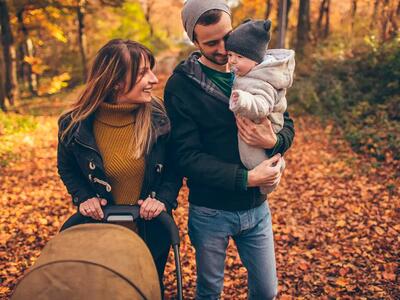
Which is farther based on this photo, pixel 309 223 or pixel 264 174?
pixel 309 223

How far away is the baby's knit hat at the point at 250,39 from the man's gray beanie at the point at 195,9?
185 millimetres

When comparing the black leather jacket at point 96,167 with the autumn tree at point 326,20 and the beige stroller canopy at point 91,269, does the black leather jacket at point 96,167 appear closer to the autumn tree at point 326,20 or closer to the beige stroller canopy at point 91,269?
the beige stroller canopy at point 91,269

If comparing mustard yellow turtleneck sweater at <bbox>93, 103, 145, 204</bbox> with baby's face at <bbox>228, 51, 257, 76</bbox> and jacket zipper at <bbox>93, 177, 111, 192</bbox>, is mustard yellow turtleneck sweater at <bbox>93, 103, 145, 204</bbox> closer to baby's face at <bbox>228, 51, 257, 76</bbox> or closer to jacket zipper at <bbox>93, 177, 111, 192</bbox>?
jacket zipper at <bbox>93, 177, 111, 192</bbox>

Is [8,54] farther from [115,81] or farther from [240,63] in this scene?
[240,63]

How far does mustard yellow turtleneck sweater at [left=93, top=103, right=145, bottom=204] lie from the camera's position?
8.49 ft

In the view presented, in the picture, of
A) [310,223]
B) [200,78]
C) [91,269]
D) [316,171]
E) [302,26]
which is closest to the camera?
[91,269]

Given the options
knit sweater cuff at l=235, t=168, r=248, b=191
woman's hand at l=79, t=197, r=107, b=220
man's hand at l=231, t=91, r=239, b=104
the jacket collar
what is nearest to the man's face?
the jacket collar

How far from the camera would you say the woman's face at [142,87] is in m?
2.51

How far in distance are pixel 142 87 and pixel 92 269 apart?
1.19 meters

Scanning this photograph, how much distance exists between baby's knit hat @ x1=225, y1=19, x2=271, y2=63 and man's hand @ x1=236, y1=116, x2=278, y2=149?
0.38m

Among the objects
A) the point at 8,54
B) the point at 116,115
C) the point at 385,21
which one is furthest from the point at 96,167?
the point at 8,54

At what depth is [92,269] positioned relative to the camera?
5.80 ft

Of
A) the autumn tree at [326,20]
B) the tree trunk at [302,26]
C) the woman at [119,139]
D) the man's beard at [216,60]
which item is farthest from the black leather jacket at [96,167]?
the autumn tree at [326,20]

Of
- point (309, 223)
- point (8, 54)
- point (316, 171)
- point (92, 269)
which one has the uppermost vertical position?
point (92, 269)
